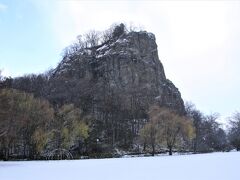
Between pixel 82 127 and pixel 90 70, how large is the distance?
6628 cm

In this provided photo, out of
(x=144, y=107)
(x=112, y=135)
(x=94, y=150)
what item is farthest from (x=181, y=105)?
(x=94, y=150)

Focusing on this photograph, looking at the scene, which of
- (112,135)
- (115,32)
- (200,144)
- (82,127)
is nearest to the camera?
(82,127)

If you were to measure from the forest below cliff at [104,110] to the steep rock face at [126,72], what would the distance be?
1.03ft

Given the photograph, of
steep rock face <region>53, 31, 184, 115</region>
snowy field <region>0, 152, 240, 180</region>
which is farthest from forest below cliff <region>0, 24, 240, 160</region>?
snowy field <region>0, 152, 240, 180</region>

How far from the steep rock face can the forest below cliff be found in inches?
12.4

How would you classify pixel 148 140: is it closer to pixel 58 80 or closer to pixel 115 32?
pixel 58 80

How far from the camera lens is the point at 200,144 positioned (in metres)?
115

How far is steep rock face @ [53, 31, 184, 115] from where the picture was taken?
123m

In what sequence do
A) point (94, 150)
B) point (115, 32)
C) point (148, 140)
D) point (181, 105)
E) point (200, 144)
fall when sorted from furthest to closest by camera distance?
point (115, 32) < point (181, 105) < point (200, 144) < point (94, 150) < point (148, 140)

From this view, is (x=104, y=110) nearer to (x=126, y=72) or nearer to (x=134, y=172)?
(x=126, y=72)

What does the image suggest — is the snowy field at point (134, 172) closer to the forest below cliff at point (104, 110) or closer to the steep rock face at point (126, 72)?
the forest below cliff at point (104, 110)

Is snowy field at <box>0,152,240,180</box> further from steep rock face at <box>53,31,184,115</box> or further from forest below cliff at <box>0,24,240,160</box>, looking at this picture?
steep rock face at <box>53,31,184,115</box>

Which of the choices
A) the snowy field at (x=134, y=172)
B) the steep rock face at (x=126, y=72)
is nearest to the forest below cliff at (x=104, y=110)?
the steep rock face at (x=126, y=72)

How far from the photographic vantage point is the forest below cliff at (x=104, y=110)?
62.9 meters
